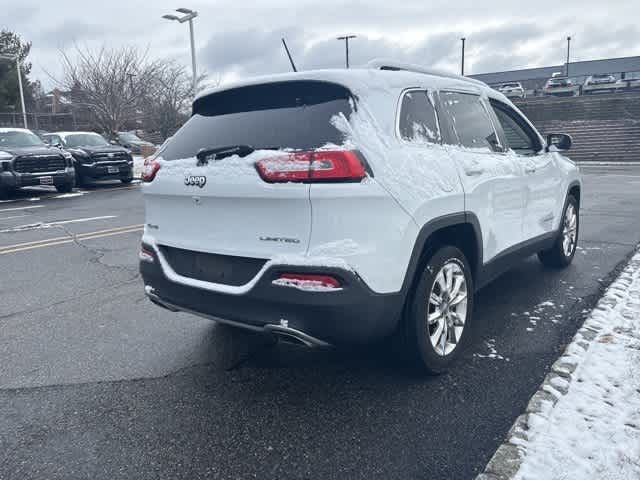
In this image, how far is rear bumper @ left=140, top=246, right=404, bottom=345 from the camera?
2.66 m

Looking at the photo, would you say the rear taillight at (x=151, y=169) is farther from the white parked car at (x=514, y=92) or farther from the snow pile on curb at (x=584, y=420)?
the white parked car at (x=514, y=92)

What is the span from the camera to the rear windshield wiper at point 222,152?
9.34 ft

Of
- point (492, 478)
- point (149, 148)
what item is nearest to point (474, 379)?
point (492, 478)

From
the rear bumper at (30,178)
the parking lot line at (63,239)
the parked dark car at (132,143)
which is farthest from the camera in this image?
the parked dark car at (132,143)

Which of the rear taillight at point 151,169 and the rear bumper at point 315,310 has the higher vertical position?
the rear taillight at point 151,169

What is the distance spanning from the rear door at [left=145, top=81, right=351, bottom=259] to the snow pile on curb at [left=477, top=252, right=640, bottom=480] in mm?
1409

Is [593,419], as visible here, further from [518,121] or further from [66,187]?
[66,187]

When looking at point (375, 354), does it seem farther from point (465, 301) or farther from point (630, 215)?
point (630, 215)

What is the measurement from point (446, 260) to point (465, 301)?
1.37 feet

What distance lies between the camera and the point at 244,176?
281 cm

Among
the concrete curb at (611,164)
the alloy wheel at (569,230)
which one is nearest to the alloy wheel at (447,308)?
the alloy wheel at (569,230)

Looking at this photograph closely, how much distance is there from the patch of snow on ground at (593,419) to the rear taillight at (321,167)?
1515 millimetres

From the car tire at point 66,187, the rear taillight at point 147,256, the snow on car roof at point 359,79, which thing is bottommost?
the car tire at point 66,187

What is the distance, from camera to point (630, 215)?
975 cm
